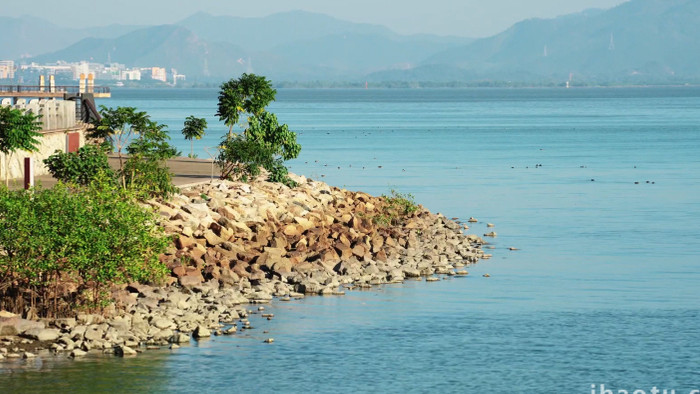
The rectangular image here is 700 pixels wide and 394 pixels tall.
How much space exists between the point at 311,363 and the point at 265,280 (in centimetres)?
948

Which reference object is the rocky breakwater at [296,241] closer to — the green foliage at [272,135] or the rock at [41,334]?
the green foliage at [272,135]

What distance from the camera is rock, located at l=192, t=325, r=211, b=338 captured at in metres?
32.3

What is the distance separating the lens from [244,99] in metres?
61.4

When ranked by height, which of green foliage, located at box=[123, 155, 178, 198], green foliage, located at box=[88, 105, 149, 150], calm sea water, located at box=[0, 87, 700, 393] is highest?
green foliage, located at box=[88, 105, 149, 150]

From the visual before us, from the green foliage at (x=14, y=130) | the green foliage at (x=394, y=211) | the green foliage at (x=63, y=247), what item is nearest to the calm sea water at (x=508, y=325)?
the green foliage at (x=63, y=247)

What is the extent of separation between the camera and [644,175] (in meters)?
86.2

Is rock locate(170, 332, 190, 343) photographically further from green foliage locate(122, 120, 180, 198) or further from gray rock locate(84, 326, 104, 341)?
green foliage locate(122, 120, 180, 198)

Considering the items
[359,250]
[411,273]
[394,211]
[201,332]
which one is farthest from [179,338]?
[394,211]

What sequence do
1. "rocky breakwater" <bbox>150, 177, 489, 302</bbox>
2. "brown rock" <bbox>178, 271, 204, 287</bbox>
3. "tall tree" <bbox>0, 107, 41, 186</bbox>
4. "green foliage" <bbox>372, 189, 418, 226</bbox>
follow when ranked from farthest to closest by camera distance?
1. "green foliage" <bbox>372, 189, 418, 226</bbox>
2. "tall tree" <bbox>0, 107, 41, 186</bbox>
3. "rocky breakwater" <bbox>150, 177, 489, 302</bbox>
4. "brown rock" <bbox>178, 271, 204, 287</bbox>

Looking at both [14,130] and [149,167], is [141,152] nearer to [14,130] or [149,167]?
[149,167]

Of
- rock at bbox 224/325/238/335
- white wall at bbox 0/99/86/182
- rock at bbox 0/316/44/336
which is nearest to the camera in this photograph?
rock at bbox 0/316/44/336

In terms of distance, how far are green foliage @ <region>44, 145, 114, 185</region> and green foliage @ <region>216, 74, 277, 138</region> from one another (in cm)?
1466

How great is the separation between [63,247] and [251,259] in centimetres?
1093

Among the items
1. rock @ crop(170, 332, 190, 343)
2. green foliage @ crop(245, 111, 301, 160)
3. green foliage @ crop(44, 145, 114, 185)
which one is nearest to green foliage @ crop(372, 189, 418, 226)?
green foliage @ crop(245, 111, 301, 160)
